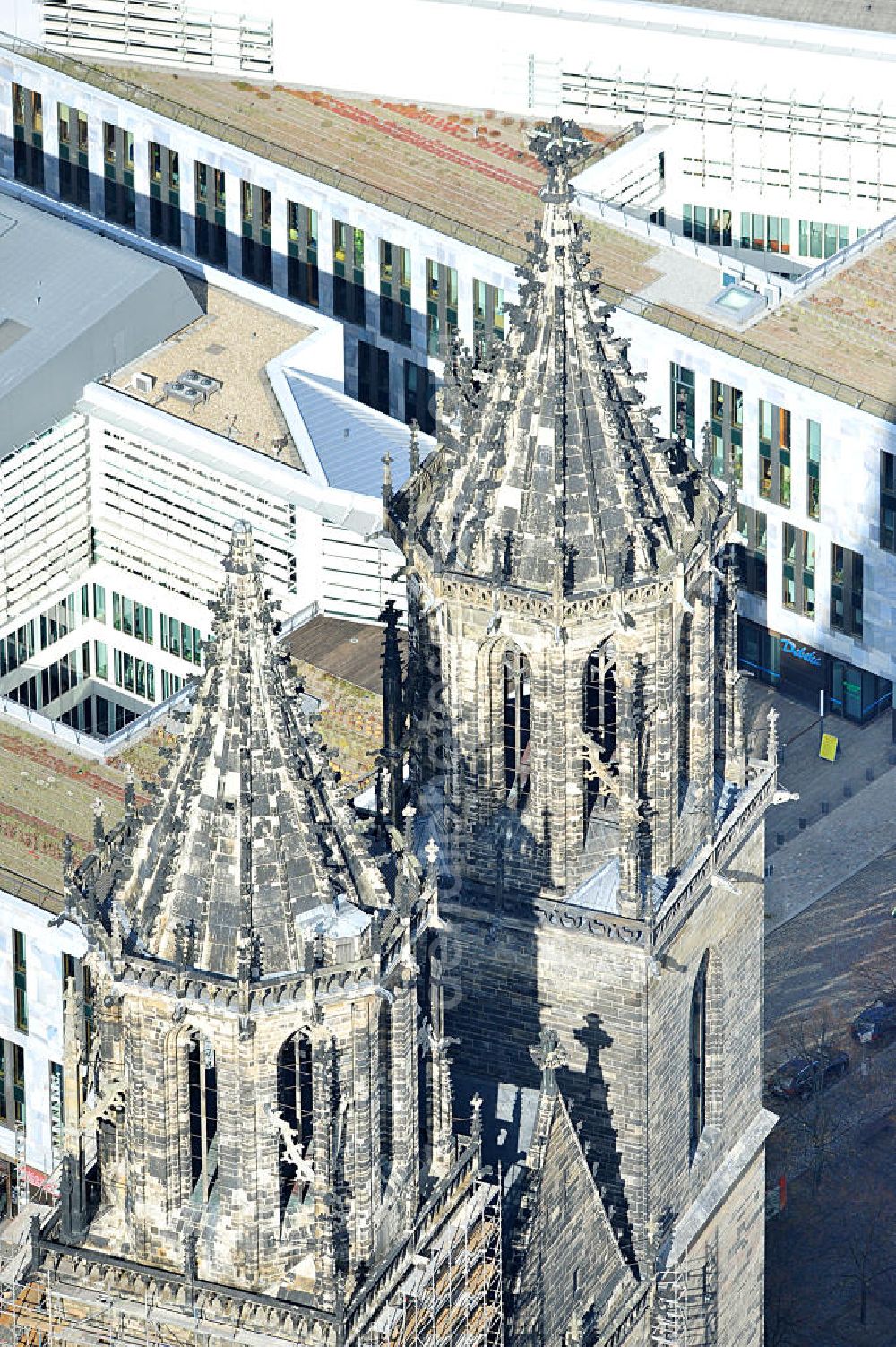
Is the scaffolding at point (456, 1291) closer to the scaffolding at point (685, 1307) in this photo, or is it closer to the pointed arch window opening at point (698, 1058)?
the scaffolding at point (685, 1307)

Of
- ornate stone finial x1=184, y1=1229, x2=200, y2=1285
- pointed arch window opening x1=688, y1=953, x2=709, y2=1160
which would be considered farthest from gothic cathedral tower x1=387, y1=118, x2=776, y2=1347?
ornate stone finial x1=184, y1=1229, x2=200, y2=1285

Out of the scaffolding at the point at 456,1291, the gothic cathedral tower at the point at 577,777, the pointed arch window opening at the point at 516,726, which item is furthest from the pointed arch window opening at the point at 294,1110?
the pointed arch window opening at the point at 516,726

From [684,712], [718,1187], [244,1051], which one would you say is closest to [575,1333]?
[718,1187]

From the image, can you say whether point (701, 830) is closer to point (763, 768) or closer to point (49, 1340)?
point (763, 768)

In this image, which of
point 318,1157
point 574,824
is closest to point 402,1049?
point 318,1157

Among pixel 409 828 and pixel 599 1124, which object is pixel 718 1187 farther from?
pixel 409 828

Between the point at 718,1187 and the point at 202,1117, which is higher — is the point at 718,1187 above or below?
below

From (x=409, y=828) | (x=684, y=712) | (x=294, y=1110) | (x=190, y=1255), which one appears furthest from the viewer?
(x=684, y=712)
